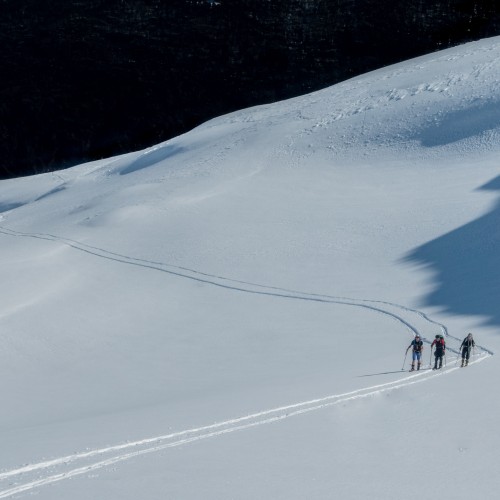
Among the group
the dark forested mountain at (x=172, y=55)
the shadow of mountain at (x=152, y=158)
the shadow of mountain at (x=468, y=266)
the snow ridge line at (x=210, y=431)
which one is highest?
the dark forested mountain at (x=172, y=55)

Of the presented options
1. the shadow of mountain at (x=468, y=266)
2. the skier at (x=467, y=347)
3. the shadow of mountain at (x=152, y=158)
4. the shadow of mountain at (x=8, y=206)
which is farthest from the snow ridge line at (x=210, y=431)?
the shadow of mountain at (x=8, y=206)

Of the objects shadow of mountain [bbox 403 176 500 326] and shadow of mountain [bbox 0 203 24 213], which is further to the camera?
shadow of mountain [bbox 0 203 24 213]

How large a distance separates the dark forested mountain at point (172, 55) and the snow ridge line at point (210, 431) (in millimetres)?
45331

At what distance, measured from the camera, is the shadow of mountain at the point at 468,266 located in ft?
65.3

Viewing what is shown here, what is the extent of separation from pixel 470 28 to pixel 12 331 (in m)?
44.1

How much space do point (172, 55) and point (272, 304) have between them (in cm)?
3955

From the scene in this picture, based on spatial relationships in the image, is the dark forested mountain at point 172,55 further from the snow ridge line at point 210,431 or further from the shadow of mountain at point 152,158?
the snow ridge line at point 210,431

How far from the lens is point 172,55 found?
58625mm

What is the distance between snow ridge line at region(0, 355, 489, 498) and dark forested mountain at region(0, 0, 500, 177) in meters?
45.3

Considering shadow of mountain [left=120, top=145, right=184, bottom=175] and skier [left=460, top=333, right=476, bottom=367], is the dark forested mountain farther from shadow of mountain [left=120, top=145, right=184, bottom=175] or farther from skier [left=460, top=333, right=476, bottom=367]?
skier [left=460, top=333, right=476, bottom=367]

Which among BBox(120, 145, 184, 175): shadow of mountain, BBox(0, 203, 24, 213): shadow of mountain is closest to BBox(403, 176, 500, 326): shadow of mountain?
BBox(120, 145, 184, 175): shadow of mountain

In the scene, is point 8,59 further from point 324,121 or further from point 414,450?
point 414,450

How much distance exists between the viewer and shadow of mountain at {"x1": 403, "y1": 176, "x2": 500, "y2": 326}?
19906 millimetres

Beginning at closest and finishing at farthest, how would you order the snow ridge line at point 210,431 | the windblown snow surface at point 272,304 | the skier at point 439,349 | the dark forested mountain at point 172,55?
the snow ridge line at point 210,431 < the windblown snow surface at point 272,304 < the skier at point 439,349 < the dark forested mountain at point 172,55
